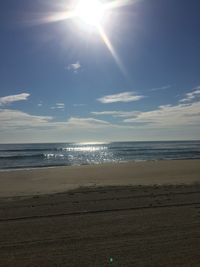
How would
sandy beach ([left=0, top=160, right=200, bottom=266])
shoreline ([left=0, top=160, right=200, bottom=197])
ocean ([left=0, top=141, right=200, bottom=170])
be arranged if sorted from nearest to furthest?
1. sandy beach ([left=0, top=160, right=200, bottom=266])
2. shoreline ([left=0, top=160, right=200, bottom=197])
3. ocean ([left=0, top=141, right=200, bottom=170])

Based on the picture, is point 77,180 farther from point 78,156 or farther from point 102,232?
point 78,156

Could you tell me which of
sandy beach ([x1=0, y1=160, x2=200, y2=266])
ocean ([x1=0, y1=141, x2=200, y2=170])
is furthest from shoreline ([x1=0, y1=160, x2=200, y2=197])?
ocean ([x1=0, y1=141, x2=200, y2=170])

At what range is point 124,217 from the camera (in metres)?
8.30

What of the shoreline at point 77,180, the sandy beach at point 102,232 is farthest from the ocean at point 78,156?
the sandy beach at point 102,232

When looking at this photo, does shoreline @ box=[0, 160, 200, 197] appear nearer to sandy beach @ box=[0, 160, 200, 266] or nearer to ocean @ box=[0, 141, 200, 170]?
sandy beach @ box=[0, 160, 200, 266]

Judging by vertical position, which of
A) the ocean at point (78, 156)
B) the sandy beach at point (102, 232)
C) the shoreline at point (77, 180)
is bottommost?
the shoreline at point (77, 180)

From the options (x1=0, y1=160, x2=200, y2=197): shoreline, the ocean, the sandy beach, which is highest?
the ocean

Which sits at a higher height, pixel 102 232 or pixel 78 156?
pixel 78 156

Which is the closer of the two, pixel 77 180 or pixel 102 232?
pixel 102 232

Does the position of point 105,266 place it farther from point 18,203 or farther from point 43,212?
point 18,203

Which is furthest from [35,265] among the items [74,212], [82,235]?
[74,212]

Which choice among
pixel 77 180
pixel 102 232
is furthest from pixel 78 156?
pixel 102 232

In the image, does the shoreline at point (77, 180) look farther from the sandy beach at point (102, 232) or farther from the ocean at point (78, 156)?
the ocean at point (78, 156)

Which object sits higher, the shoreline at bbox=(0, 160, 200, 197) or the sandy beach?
the sandy beach
